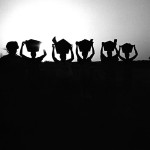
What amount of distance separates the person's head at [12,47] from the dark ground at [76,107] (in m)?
0.44

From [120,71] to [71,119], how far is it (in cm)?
173

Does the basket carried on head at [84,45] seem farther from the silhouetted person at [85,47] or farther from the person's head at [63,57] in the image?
the person's head at [63,57]

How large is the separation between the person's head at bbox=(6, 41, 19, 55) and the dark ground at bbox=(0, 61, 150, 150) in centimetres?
44

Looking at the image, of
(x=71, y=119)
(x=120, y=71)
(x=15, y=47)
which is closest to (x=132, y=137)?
(x=71, y=119)

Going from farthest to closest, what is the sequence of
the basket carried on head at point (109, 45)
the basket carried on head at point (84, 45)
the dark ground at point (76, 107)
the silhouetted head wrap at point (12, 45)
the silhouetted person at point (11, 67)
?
the basket carried on head at point (109, 45) < the basket carried on head at point (84, 45) < the silhouetted head wrap at point (12, 45) < the silhouetted person at point (11, 67) < the dark ground at point (76, 107)

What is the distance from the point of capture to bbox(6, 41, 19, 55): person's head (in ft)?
16.9

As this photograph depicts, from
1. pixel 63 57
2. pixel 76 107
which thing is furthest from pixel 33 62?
pixel 76 107

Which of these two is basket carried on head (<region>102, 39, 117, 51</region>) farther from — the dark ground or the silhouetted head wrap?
the silhouetted head wrap

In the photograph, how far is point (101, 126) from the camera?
4371mm

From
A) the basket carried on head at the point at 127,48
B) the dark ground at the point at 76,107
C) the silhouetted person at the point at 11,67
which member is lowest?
the dark ground at the point at 76,107

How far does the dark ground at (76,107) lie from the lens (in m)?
4.07

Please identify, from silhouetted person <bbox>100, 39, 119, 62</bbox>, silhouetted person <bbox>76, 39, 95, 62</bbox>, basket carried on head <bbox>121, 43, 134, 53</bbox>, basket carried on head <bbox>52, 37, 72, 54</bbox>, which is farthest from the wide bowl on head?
basket carried on head <bbox>121, 43, 134, 53</bbox>

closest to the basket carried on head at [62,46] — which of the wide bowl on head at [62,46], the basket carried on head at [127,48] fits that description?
the wide bowl on head at [62,46]

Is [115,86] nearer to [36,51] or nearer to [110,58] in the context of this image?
[110,58]
